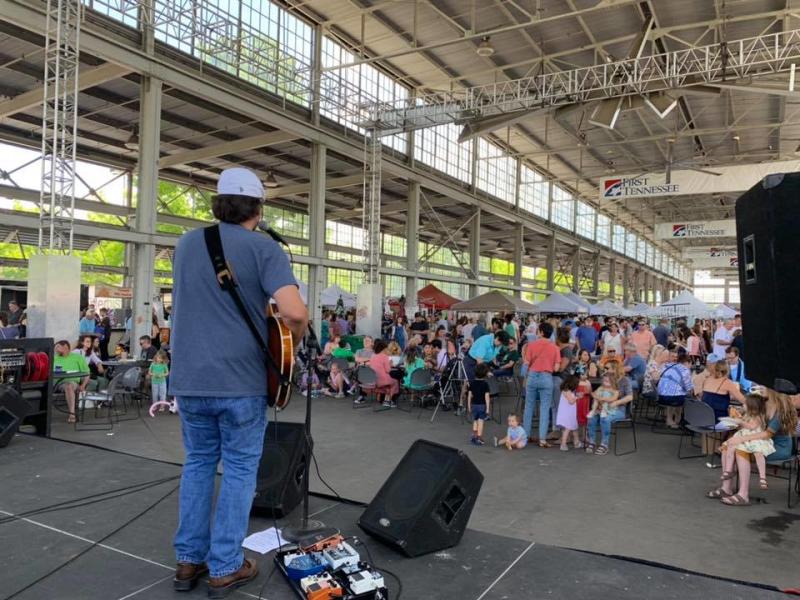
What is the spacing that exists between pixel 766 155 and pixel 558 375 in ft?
77.5

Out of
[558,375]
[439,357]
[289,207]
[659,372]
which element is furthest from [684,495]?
[289,207]

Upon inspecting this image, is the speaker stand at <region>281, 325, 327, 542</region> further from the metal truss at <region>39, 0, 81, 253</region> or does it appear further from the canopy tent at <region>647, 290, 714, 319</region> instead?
the canopy tent at <region>647, 290, 714, 319</region>

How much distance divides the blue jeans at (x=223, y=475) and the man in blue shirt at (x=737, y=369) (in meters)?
6.88

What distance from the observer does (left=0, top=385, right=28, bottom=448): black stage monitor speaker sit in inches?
193

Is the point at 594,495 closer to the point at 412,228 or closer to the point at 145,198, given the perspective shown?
the point at 145,198

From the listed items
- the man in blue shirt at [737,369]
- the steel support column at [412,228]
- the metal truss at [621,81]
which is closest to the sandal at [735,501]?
the man in blue shirt at [737,369]

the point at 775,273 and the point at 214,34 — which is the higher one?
the point at 214,34

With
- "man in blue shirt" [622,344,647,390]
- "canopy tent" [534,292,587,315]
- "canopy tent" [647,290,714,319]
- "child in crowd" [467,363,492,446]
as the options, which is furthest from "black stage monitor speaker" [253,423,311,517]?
"canopy tent" [647,290,714,319]

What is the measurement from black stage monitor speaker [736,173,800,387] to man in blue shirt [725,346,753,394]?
5569 millimetres

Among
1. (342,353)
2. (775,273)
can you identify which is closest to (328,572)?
(775,273)

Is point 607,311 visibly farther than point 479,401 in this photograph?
Yes

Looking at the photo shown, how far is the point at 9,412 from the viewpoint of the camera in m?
4.99

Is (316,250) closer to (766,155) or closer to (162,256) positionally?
(162,256)

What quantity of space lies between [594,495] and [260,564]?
3.55 metres
